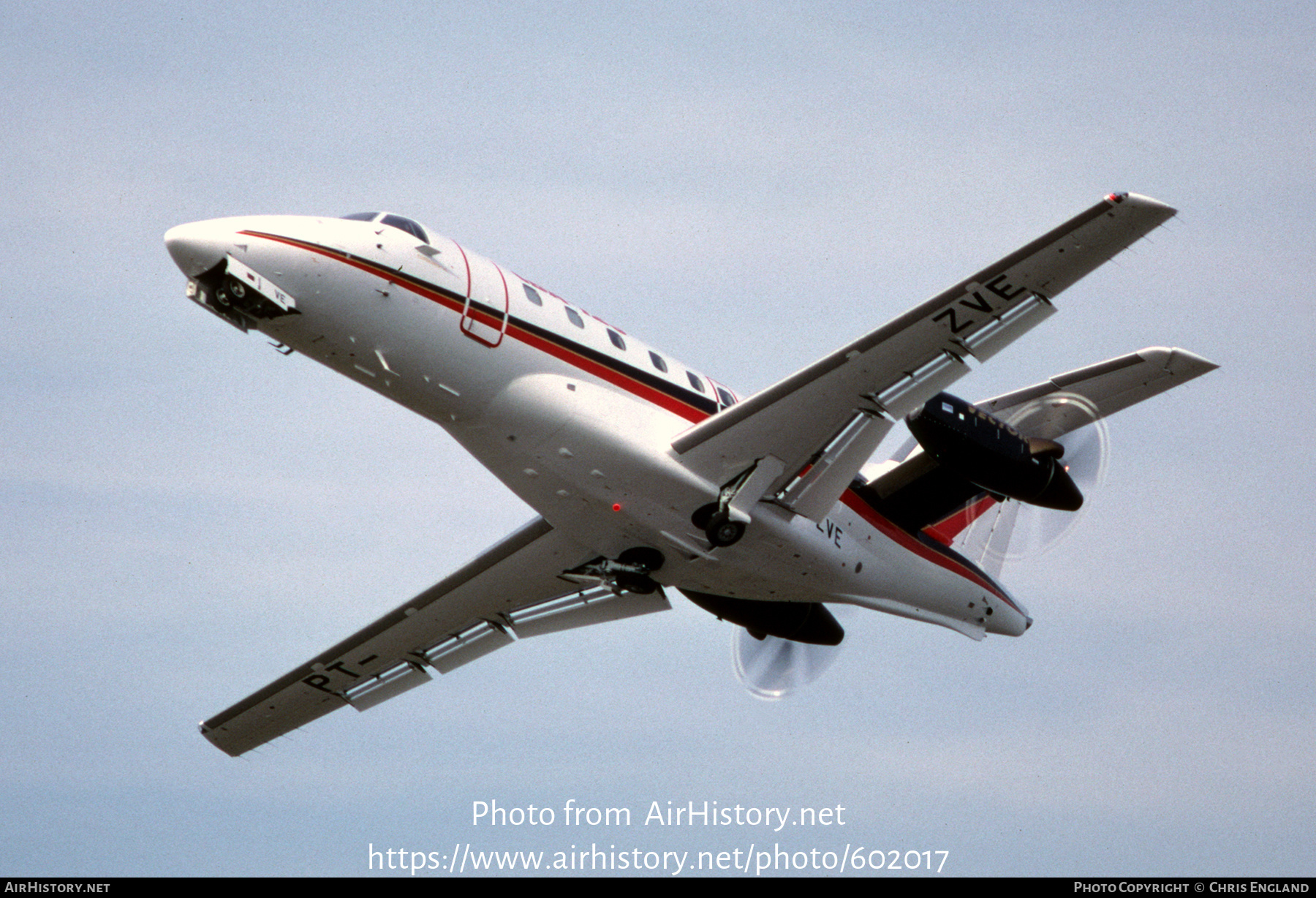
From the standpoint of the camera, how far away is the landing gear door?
27172 mm

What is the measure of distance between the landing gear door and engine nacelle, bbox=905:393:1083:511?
7.60 metres

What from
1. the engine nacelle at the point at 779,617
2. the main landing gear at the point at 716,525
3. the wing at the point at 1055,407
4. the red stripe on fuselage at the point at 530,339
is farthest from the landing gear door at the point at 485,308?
the wing at the point at 1055,407

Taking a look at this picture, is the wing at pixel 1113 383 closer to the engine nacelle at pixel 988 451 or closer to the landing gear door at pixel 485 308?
the engine nacelle at pixel 988 451

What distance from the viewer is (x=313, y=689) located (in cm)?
3591

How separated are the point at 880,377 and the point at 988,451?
2.92m

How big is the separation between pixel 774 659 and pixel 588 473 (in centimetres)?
907

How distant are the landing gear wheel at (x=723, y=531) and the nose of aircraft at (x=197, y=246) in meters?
9.49

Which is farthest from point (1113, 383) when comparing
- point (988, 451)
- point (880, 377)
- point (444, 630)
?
point (444, 630)

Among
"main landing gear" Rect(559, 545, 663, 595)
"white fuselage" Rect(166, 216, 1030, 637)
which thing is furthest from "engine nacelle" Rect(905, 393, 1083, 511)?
"main landing gear" Rect(559, 545, 663, 595)

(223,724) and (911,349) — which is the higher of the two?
(911,349)

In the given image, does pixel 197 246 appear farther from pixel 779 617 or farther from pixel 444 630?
pixel 779 617

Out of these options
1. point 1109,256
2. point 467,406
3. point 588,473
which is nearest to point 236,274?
point 467,406

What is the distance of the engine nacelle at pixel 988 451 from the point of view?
95.0ft

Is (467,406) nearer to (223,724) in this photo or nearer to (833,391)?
(833,391)
